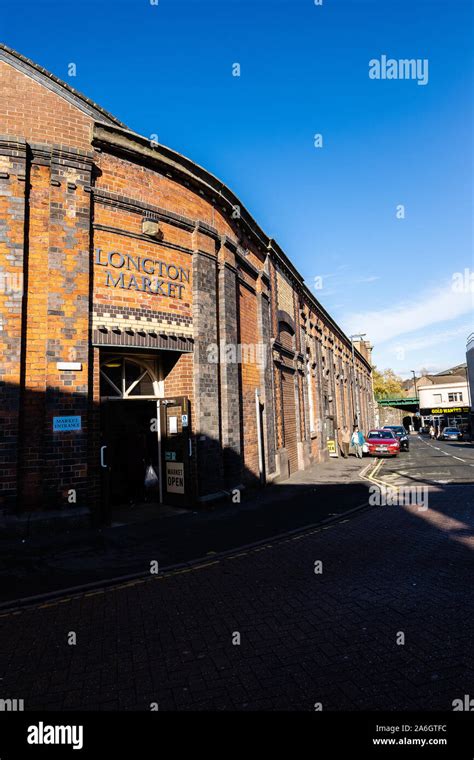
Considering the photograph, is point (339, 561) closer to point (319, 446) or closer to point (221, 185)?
point (221, 185)

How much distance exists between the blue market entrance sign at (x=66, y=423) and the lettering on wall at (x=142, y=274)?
9.74 feet

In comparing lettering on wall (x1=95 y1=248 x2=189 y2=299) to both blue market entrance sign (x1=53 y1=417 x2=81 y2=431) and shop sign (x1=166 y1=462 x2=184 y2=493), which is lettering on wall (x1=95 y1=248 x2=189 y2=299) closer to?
blue market entrance sign (x1=53 y1=417 x2=81 y2=431)

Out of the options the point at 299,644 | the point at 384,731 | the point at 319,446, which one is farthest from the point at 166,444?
the point at 319,446

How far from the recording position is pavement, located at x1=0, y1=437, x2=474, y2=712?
3.09m

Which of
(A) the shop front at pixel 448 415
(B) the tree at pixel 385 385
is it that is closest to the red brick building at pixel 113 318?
(A) the shop front at pixel 448 415

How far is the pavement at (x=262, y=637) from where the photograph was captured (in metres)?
3.09

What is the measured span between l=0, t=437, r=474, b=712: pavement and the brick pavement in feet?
0.04

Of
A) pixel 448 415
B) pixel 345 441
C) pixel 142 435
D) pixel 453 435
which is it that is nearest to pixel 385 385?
pixel 448 415

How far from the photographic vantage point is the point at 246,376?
12836mm

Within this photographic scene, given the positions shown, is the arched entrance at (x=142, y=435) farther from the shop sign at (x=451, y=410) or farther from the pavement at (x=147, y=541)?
the shop sign at (x=451, y=410)

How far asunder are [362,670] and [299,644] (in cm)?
64

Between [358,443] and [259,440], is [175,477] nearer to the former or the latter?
[259,440]

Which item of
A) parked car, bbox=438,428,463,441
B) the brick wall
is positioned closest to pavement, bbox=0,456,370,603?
the brick wall

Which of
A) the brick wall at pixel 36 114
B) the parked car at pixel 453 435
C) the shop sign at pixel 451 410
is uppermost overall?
the brick wall at pixel 36 114
